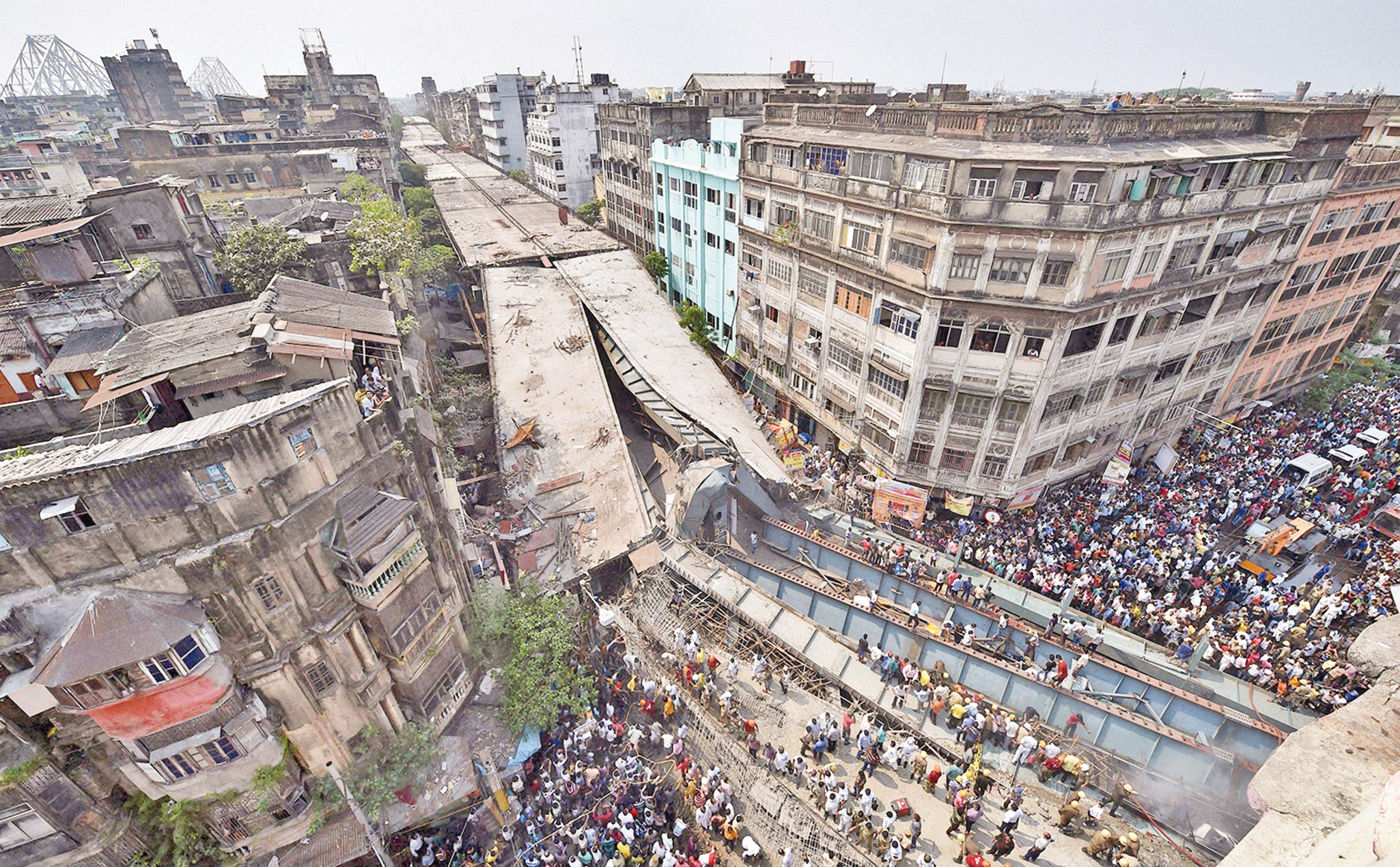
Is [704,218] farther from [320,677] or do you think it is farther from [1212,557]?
[320,677]

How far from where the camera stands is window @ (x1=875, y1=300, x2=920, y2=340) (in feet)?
90.3

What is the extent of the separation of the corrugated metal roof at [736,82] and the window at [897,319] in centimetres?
3129

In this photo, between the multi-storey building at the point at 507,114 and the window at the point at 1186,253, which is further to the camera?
the multi-storey building at the point at 507,114

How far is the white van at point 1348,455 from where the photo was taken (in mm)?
31359

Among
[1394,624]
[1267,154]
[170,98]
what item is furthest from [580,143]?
[170,98]

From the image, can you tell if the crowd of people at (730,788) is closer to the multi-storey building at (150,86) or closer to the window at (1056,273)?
the window at (1056,273)

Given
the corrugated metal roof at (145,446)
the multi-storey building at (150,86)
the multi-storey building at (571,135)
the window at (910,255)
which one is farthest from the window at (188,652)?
the multi-storey building at (150,86)

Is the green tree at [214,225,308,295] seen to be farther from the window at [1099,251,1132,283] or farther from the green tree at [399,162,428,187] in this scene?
the green tree at [399,162,428,187]

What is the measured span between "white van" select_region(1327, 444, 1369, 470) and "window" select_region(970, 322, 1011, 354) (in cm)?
2197

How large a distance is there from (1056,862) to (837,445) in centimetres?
2164

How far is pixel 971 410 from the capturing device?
2820cm

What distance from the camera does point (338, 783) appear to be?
18016mm

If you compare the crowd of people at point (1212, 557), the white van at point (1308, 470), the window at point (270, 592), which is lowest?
the crowd of people at point (1212, 557)

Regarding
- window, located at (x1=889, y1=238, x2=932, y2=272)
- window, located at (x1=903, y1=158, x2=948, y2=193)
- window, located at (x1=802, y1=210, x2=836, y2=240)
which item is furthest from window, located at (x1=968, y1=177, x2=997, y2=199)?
window, located at (x1=802, y1=210, x2=836, y2=240)
